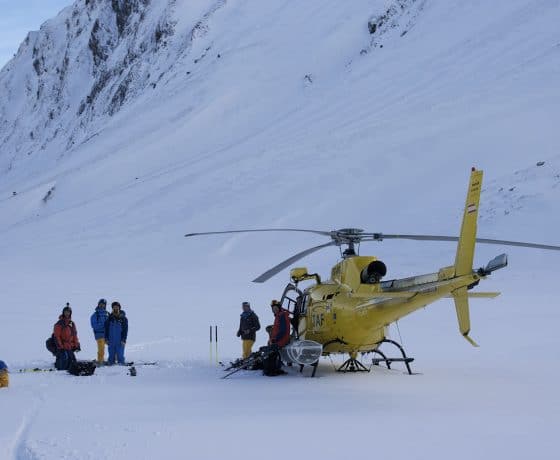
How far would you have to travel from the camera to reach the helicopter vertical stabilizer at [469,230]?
29.6ft

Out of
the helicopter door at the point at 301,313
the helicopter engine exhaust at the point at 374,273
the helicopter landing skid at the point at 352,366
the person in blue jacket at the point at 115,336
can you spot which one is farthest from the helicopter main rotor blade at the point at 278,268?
the person in blue jacket at the point at 115,336

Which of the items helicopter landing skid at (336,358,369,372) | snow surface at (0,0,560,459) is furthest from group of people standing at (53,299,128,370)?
helicopter landing skid at (336,358,369,372)

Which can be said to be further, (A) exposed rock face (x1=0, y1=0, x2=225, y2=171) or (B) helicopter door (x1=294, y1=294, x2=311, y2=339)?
(A) exposed rock face (x1=0, y1=0, x2=225, y2=171)

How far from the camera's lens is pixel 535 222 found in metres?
28.2

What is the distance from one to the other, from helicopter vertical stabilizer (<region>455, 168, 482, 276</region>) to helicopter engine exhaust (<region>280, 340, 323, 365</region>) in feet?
8.38

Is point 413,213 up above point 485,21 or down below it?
below

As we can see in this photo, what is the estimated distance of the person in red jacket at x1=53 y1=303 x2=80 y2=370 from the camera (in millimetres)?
12688

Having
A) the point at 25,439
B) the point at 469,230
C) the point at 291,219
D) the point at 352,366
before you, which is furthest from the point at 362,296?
the point at 291,219

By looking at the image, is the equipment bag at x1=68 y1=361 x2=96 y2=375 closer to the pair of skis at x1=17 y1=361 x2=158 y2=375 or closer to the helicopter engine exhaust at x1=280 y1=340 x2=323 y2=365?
the pair of skis at x1=17 y1=361 x2=158 y2=375

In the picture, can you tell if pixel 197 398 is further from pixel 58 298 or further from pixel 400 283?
pixel 58 298

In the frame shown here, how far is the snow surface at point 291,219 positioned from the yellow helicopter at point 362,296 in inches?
19.9

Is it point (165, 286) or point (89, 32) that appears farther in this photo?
point (89, 32)

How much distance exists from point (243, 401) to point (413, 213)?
24.3m

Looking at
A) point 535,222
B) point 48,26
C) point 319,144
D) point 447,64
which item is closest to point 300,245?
point 535,222
